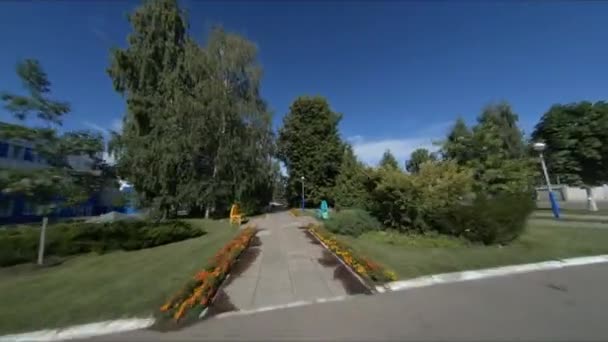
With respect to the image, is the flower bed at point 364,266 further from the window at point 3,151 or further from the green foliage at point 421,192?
the window at point 3,151

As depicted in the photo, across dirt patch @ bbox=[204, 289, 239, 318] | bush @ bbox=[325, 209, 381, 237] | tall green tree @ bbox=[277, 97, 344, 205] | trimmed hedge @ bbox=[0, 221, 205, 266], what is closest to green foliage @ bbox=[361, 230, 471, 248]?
bush @ bbox=[325, 209, 381, 237]

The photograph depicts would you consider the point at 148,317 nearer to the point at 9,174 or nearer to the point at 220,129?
the point at 9,174

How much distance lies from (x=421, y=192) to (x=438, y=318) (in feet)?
24.7

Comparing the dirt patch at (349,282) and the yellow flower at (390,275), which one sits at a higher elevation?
the yellow flower at (390,275)

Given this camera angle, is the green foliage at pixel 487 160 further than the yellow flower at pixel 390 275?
Result: Yes

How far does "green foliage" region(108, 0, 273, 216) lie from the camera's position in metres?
22.8

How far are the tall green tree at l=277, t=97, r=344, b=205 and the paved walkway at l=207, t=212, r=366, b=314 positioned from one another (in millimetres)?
28644

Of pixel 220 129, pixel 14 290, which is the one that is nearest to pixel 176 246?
pixel 14 290

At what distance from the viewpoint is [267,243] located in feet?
37.9

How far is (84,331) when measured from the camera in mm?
4172

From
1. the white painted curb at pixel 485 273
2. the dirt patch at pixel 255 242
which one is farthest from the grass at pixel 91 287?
the white painted curb at pixel 485 273

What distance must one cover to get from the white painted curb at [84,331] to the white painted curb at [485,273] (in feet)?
13.6

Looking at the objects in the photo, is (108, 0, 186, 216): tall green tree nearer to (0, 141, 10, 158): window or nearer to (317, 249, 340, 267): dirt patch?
(0, 141, 10, 158): window

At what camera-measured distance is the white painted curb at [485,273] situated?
231 inches
